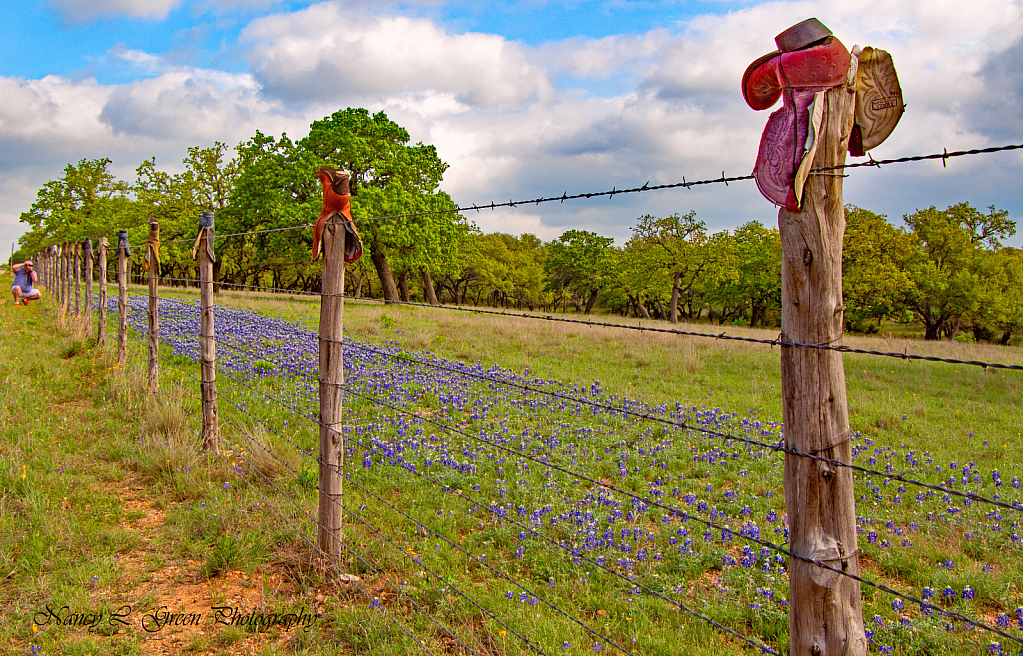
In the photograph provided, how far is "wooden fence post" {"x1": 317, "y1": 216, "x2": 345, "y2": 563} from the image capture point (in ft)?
11.9

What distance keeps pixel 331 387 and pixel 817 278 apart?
2.94 m

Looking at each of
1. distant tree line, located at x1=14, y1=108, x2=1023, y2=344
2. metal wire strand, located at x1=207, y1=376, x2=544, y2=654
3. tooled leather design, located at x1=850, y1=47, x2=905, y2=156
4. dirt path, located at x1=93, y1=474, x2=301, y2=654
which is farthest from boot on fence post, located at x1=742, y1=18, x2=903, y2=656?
distant tree line, located at x1=14, y1=108, x2=1023, y2=344

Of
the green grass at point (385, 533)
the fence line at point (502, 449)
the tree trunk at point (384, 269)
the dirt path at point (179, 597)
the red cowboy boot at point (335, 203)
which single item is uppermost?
the tree trunk at point (384, 269)

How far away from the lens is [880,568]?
4211 mm

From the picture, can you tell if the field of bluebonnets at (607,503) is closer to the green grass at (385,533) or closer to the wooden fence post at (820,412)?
the green grass at (385,533)

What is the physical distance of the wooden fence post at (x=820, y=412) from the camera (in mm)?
1674

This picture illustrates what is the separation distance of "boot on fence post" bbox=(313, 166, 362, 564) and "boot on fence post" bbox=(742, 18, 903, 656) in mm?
2676

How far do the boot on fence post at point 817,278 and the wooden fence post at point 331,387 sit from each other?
270cm

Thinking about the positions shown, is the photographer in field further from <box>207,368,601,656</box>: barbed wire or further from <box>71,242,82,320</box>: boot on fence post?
<box>207,368,601,656</box>: barbed wire

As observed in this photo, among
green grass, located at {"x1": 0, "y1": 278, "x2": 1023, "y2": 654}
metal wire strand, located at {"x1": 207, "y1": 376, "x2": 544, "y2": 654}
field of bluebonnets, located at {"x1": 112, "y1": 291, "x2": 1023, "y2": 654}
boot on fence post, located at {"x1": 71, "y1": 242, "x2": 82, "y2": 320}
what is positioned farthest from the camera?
boot on fence post, located at {"x1": 71, "y1": 242, "x2": 82, "y2": 320}

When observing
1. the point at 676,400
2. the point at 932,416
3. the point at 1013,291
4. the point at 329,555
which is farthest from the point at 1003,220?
the point at 329,555

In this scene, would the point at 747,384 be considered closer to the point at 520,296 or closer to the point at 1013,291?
the point at 1013,291

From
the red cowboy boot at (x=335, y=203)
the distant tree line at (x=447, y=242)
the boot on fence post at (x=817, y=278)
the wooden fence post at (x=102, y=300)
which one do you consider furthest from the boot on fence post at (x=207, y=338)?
the distant tree line at (x=447, y=242)

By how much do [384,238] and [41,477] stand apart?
81.8ft
